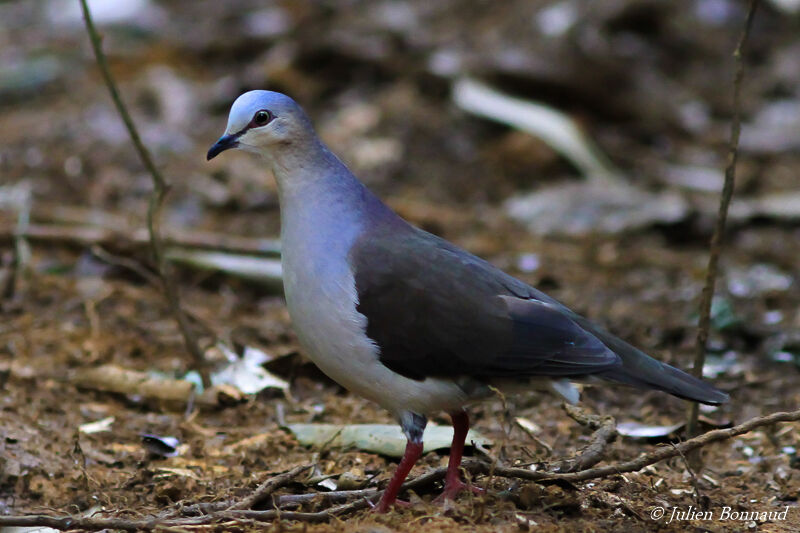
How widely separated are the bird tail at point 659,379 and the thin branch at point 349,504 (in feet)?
0.46

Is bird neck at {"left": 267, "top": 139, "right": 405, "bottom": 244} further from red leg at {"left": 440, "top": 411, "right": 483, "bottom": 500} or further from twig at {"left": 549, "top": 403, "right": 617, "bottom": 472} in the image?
twig at {"left": 549, "top": 403, "right": 617, "bottom": 472}

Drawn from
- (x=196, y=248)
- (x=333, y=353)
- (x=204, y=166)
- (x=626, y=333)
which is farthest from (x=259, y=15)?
(x=333, y=353)

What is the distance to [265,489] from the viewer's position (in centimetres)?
404

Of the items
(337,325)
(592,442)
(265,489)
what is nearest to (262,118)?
(337,325)

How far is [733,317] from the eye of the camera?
6.31m

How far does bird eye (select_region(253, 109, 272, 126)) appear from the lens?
4.20 m

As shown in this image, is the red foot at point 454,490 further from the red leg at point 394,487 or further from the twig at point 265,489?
the twig at point 265,489

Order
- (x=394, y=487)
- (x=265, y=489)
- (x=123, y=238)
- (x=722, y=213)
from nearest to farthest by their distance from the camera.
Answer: (x=394, y=487) → (x=265, y=489) → (x=722, y=213) → (x=123, y=238)

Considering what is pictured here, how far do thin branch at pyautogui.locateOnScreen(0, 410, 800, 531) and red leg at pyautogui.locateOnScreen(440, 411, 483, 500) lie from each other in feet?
0.17

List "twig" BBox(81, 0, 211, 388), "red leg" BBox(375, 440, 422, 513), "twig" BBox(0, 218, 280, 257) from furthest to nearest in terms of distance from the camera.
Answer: "twig" BBox(0, 218, 280, 257) < "twig" BBox(81, 0, 211, 388) < "red leg" BBox(375, 440, 422, 513)

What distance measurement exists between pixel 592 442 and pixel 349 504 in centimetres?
92

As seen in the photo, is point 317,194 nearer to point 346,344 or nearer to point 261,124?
point 261,124

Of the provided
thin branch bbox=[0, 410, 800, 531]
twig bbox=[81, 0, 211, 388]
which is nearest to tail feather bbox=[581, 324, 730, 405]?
thin branch bbox=[0, 410, 800, 531]

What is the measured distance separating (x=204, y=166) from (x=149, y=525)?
6056mm
